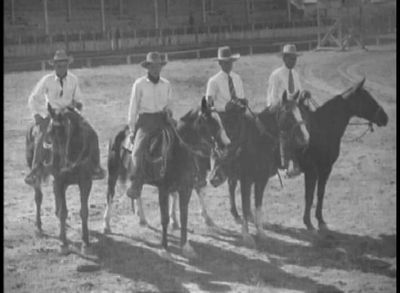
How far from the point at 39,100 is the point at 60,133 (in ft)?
2.36

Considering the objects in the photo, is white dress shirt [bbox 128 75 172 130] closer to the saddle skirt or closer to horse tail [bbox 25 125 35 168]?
the saddle skirt

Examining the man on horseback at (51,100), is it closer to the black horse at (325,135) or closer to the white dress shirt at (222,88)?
the white dress shirt at (222,88)

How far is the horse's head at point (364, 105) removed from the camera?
312 inches

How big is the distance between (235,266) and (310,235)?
1.42 meters

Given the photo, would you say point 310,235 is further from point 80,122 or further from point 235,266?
point 80,122

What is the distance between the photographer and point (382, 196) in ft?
26.8

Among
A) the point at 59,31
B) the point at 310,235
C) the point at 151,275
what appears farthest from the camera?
the point at 59,31

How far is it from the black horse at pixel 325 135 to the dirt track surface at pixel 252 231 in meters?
0.35

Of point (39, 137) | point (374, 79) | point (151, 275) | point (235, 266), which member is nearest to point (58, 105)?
point (39, 137)

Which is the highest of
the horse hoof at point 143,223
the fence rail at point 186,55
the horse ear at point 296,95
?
the fence rail at point 186,55

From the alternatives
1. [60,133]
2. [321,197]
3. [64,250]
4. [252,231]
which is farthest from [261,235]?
[60,133]

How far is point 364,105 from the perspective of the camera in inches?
315

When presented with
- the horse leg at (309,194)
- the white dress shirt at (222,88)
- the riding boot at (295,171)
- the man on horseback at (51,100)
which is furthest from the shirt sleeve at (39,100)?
the horse leg at (309,194)

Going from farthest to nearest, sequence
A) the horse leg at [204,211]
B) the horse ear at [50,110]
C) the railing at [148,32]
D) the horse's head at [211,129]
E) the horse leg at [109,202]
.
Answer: the railing at [148,32] → the horse leg at [204,211] → the horse leg at [109,202] → the horse ear at [50,110] → the horse's head at [211,129]
